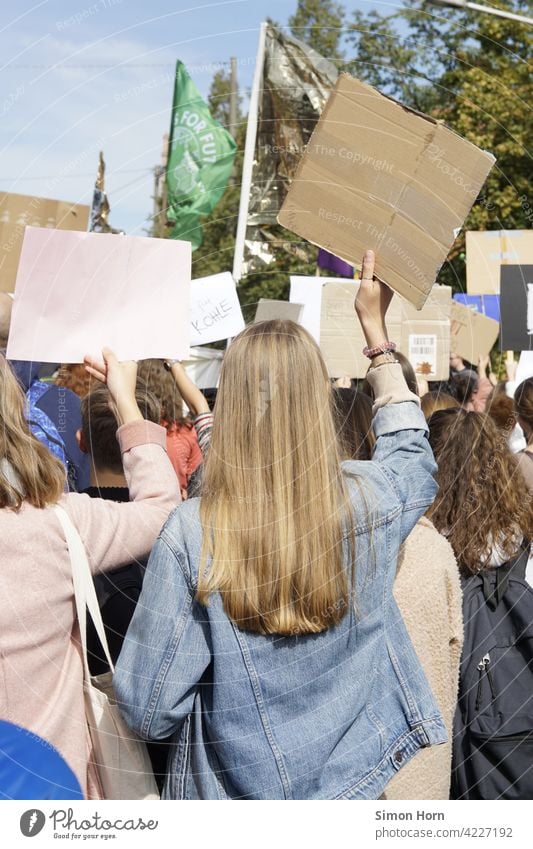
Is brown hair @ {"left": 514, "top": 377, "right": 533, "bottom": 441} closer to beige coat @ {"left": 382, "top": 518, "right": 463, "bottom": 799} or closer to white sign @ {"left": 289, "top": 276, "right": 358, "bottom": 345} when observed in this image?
white sign @ {"left": 289, "top": 276, "right": 358, "bottom": 345}

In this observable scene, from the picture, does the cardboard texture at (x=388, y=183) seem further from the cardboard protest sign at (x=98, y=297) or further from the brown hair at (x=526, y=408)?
the brown hair at (x=526, y=408)

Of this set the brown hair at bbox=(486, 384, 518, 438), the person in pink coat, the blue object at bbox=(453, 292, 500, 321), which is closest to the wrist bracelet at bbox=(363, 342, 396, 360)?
the person in pink coat

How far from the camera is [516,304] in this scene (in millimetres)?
4762

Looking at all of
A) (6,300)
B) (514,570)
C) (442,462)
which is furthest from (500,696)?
(6,300)

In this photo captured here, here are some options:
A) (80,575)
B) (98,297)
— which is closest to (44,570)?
(80,575)

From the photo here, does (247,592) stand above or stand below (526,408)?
below

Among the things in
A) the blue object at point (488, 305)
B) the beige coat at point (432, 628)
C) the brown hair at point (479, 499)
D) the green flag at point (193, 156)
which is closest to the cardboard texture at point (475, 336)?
the blue object at point (488, 305)

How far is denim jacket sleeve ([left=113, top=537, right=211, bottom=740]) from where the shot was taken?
6.70 ft

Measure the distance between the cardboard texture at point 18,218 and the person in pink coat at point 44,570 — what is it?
4.94 ft

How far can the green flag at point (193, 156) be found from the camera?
28.8ft

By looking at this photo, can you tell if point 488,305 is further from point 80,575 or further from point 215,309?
point 80,575

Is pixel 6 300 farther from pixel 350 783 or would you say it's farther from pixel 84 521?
pixel 350 783

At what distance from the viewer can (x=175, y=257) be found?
2670 mm

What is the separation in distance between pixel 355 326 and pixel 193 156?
595 centimetres
